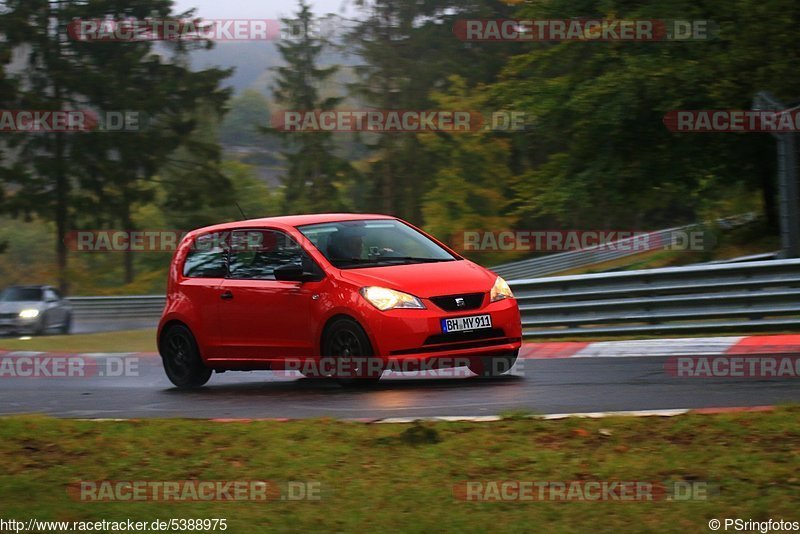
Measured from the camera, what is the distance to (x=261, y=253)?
11.6 meters

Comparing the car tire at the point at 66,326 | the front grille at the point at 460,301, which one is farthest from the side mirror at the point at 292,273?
the car tire at the point at 66,326

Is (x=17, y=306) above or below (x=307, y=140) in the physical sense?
below

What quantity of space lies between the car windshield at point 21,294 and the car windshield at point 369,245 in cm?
2085

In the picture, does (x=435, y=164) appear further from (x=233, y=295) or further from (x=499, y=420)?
(x=499, y=420)

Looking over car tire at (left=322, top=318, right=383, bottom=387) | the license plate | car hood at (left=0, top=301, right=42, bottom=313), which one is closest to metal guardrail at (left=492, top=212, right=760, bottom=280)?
car hood at (left=0, top=301, right=42, bottom=313)

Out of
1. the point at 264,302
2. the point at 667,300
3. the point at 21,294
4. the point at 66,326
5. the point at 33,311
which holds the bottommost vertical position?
the point at 66,326

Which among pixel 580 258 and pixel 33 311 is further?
pixel 580 258

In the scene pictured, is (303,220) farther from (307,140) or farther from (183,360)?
(307,140)

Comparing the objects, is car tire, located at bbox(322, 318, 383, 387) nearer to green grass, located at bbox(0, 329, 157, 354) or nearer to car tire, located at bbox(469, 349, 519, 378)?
car tire, located at bbox(469, 349, 519, 378)

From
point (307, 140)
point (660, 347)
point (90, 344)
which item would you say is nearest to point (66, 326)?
point (90, 344)

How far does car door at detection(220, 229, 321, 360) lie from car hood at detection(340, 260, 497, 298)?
0.54 meters

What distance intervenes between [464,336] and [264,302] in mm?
2043

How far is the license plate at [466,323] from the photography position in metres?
10.4

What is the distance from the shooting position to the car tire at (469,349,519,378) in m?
11.0
